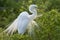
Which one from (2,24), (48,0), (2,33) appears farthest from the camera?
(2,24)

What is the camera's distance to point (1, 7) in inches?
312

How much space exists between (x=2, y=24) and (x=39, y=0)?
1.69 meters

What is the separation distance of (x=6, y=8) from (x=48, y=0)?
7.46ft

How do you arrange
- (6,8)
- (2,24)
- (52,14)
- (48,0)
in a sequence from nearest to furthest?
(52,14) → (48,0) → (2,24) → (6,8)

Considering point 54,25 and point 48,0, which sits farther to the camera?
point 48,0

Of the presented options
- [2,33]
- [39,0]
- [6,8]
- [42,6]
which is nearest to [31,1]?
[39,0]

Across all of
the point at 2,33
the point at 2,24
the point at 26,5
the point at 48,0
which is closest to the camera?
the point at 2,33

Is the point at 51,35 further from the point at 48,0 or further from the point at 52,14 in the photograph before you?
the point at 48,0

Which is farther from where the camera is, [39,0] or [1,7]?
[1,7]

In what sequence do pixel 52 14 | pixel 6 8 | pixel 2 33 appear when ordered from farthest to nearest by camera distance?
pixel 6 8 → pixel 2 33 → pixel 52 14

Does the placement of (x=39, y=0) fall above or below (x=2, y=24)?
above

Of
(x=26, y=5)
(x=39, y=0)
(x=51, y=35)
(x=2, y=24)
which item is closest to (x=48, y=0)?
(x=39, y=0)

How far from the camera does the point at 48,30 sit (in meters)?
4.62

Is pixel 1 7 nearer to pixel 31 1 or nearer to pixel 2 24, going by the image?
pixel 2 24
